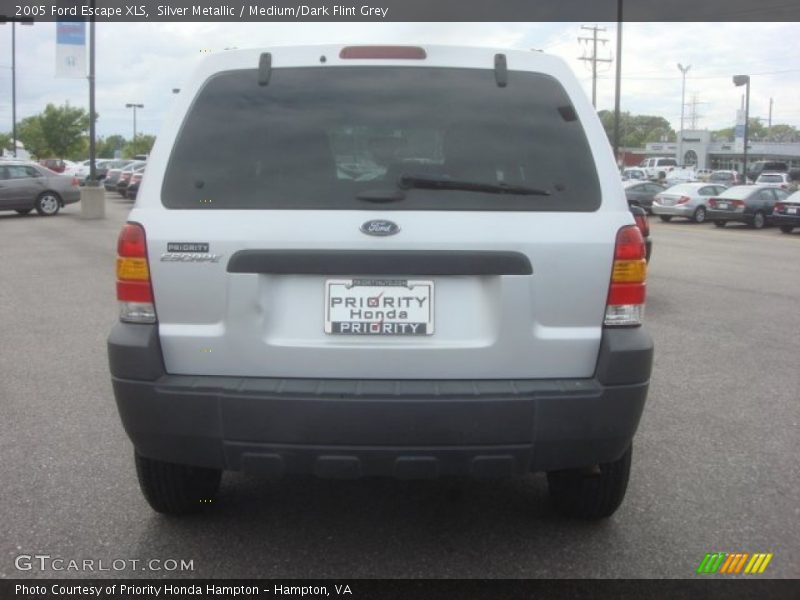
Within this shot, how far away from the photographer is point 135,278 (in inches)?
120

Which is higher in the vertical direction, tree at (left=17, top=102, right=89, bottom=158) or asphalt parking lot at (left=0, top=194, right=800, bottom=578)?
tree at (left=17, top=102, right=89, bottom=158)

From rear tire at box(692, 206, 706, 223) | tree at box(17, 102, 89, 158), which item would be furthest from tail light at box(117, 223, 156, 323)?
tree at box(17, 102, 89, 158)

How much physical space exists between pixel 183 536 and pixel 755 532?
248 centimetres

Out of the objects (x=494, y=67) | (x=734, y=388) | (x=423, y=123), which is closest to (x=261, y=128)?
(x=423, y=123)

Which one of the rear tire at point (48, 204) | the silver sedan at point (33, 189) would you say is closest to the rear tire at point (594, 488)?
the silver sedan at point (33, 189)

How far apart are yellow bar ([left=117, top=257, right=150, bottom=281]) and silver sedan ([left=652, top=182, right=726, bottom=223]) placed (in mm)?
28752

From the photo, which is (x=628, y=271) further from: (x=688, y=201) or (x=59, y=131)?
(x=59, y=131)

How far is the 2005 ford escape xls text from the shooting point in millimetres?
2908

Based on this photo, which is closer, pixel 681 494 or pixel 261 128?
pixel 261 128

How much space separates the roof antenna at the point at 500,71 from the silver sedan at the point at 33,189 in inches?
937

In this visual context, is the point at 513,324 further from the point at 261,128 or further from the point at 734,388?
the point at 734,388

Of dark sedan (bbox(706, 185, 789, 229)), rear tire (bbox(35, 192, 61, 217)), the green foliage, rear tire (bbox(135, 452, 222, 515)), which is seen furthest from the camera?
the green foliage

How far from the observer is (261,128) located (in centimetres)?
309
